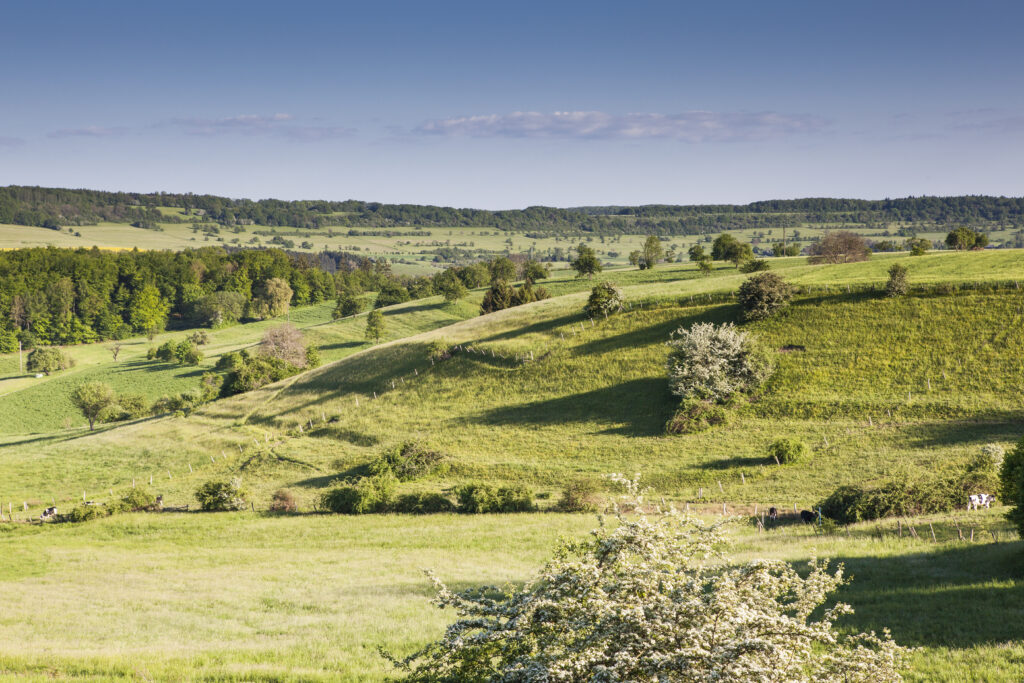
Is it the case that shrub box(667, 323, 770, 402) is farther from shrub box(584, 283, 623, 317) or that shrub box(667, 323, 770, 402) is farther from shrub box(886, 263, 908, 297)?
shrub box(584, 283, 623, 317)

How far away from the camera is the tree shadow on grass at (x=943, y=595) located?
16.8 m

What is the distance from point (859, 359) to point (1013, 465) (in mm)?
33430

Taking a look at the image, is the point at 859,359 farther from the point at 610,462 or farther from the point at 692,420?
the point at 610,462

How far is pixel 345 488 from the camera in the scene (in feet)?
156

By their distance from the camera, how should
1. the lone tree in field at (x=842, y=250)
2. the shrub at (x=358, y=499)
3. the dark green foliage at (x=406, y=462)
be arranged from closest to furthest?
the shrub at (x=358, y=499)
the dark green foliage at (x=406, y=462)
the lone tree in field at (x=842, y=250)

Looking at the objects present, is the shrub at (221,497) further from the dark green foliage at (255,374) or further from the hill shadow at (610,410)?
the dark green foliage at (255,374)

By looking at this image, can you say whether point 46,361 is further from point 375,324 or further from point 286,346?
point 375,324

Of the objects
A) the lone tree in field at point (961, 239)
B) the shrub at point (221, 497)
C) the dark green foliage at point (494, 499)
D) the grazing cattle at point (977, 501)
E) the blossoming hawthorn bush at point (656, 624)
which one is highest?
the lone tree in field at point (961, 239)

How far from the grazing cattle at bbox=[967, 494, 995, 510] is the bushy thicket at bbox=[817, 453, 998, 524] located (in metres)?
0.48

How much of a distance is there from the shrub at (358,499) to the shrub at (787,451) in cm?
2532

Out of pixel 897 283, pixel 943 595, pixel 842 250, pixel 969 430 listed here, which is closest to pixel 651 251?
pixel 842 250

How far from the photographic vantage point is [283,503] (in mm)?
48031

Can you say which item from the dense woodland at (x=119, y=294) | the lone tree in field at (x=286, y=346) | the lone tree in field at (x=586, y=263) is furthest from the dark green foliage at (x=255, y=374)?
the dense woodland at (x=119, y=294)

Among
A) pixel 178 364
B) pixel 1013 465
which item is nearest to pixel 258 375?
pixel 178 364
